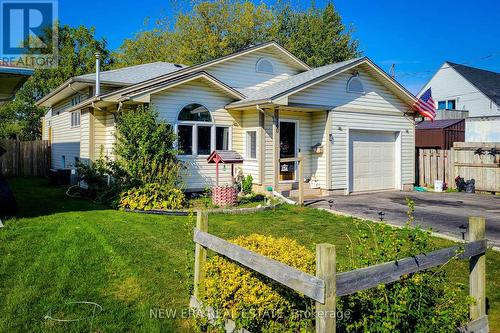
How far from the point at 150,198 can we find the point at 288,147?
19.0 feet

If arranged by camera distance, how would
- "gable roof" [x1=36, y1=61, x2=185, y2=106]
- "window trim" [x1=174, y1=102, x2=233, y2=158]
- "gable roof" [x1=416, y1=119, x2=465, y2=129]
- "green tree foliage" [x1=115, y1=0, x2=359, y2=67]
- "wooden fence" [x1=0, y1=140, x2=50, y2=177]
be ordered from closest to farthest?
"window trim" [x1=174, y1=102, x2=233, y2=158], "gable roof" [x1=36, y1=61, x2=185, y2=106], "gable roof" [x1=416, y1=119, x2=465, y2=129], "wooden fence" [x1=0, y1=140, x2=50, y2=177], "green tree foliage" [x1=115, y1=0, x2=359, y2=67]

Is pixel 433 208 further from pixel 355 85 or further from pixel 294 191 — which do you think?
pixel 355 85

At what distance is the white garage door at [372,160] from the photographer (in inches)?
596

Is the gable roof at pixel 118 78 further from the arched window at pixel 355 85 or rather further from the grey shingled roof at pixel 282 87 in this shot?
the arched window at pixel 355 85

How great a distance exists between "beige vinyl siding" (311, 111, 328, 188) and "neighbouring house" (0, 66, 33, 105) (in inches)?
371

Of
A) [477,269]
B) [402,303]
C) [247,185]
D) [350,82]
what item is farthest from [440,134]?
[402,303]

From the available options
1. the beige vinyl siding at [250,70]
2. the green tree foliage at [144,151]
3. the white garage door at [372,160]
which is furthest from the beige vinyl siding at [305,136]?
the green tree foliage at [144,151]

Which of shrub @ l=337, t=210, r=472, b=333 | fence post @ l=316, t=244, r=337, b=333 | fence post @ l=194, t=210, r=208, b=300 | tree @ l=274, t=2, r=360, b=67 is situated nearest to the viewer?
fence post @ l=316, t=244, r=337, b=333

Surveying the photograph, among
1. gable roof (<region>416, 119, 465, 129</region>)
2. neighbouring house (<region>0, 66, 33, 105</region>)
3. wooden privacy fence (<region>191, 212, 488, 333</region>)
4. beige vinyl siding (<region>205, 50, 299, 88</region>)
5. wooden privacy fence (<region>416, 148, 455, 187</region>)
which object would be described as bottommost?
wooden privacy fence (<region>191, 212, 488, 333</region>)

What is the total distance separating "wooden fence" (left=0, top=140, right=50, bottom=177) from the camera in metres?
22.4

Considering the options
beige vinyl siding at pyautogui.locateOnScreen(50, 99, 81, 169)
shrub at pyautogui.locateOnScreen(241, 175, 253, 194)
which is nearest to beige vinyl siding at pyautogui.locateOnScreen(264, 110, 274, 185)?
shrub at pyautogui.locateOnScreen(241, 175, 253, 194)

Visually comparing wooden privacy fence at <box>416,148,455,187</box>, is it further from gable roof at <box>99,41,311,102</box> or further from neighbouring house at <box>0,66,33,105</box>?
neighbouring house at <box>0,66,33,105</box>

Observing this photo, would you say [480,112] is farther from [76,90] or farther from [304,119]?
[76,90]

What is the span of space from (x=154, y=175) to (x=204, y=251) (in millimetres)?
7525
